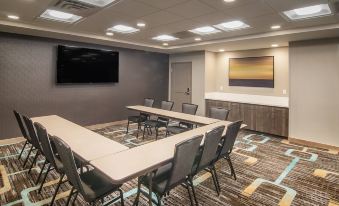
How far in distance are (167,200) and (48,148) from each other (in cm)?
158

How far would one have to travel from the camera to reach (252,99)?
249 inches

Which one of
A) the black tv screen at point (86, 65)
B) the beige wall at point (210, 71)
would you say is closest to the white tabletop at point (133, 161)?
the black tv screen at point (86, 65)

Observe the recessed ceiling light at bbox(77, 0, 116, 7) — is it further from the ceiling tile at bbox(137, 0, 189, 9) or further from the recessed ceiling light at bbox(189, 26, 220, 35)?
the recessed ceiling light at bbox(189, 26, 220, 35)

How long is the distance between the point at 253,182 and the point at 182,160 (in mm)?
1710

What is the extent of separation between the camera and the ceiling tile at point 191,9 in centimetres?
296

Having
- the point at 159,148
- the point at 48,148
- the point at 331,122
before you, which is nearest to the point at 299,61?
the point at 331,122

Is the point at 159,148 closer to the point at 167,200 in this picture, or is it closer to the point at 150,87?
the point at 167,200

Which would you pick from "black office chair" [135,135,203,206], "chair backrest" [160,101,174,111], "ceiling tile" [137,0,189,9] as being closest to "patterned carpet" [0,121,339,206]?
"black office chair" [135,135,203,206]

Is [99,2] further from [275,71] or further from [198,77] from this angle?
[275,71]

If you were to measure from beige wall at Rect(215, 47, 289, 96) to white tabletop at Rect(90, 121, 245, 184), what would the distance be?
15.5 ft

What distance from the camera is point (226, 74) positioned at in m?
7.15

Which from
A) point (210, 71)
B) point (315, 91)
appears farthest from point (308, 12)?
point (210, 71)

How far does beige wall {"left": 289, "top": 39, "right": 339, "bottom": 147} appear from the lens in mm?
4539

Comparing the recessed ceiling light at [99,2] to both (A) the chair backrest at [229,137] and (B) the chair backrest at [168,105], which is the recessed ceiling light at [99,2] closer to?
(A) the chair backrest at [229,137]
